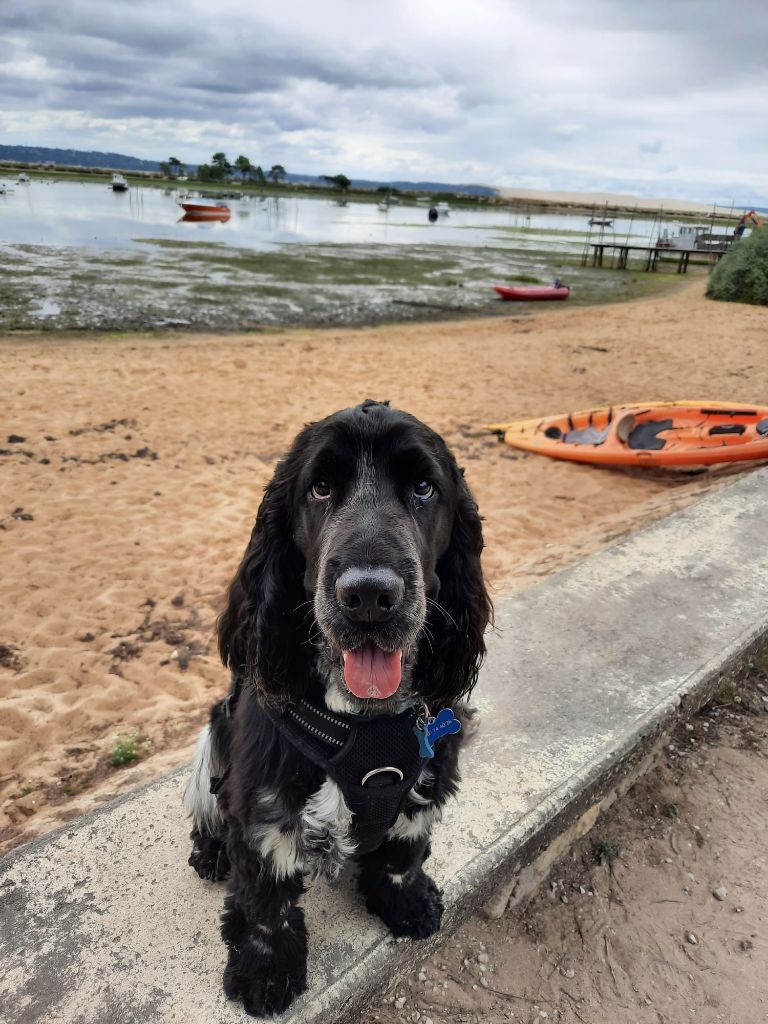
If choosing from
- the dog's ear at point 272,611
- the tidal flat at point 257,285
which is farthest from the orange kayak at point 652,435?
the tidal flat at point 257,285

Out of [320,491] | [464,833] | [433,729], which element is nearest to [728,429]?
[464,833]

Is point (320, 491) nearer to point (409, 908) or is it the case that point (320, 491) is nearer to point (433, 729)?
point (433, 729)

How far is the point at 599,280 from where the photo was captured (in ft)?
111

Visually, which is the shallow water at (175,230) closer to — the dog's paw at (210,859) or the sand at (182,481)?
the sand at (182,481)

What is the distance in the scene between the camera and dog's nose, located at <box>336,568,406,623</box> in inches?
71.0

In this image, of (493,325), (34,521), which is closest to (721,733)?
(34,521)

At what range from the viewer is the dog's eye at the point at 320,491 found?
222cm

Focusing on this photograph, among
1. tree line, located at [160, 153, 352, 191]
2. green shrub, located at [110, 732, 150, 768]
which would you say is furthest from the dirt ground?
tree line, located at [160, 153, 352, 191]

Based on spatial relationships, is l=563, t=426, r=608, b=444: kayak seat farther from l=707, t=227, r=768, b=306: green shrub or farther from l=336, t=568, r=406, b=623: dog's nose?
l=707, t=227, r=768, b=306: green shrub

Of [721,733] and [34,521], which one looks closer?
[721,733]

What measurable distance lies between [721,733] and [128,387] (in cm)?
1070

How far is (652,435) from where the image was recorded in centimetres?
972

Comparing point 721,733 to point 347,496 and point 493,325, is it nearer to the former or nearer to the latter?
point 347,496

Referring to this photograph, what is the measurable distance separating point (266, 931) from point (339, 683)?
894 mm
